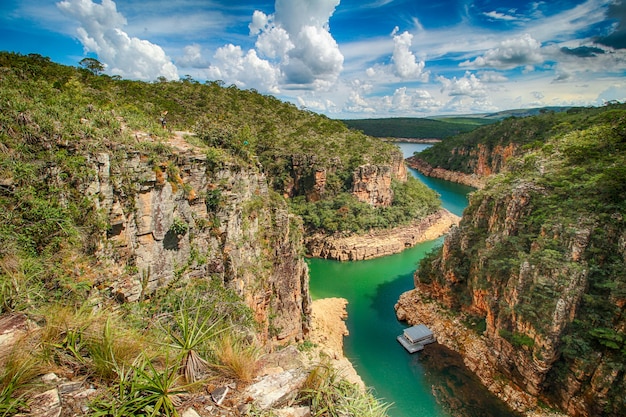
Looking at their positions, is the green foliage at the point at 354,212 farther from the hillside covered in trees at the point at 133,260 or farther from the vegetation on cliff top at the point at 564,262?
the hillside covered in trees at the point at 133,260

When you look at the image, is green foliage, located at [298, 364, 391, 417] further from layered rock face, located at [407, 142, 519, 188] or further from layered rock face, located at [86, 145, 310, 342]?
layered rock face, located at [407, 142, 519, 188]

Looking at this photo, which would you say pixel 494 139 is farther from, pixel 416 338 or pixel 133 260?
pixel 133 260

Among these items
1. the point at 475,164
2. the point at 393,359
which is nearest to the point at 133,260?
the point at 393,359

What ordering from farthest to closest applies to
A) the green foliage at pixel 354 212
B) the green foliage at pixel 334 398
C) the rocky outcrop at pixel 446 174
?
the rocky outcrop at pixel 446 174
the green foliage at pixel 354 212
the green foliage at pixel 334 398

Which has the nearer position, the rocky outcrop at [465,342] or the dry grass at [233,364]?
the dry grass at [233,364]

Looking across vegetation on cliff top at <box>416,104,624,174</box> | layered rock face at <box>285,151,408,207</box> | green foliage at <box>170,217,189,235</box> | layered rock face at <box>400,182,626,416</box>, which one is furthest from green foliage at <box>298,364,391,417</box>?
vegetation on cliff top at <box>416,104,624,174</box>

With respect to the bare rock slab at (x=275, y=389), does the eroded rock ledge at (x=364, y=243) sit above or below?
below

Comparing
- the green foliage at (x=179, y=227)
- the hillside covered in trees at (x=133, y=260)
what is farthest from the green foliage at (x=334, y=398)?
the green foliage at (x=179, y=227)
